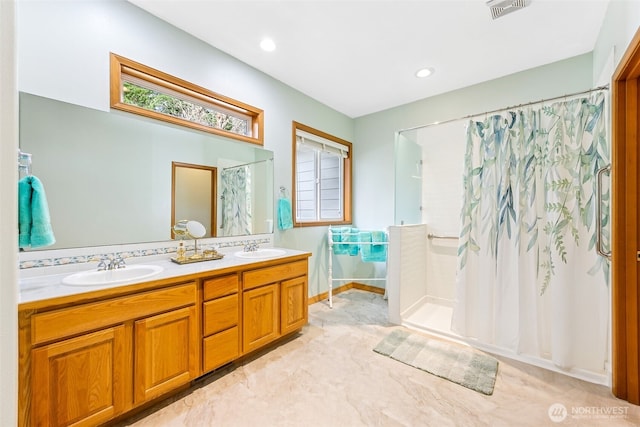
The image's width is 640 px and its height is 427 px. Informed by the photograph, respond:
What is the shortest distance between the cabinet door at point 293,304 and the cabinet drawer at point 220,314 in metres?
0.47

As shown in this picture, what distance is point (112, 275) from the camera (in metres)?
1.66

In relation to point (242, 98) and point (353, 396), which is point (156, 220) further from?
point (353, 396)

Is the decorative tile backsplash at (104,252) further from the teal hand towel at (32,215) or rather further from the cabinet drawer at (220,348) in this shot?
the cabinet drawer at (220,348)

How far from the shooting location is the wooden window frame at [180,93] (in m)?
1.82

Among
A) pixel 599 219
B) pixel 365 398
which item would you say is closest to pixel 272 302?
pixel 365 398

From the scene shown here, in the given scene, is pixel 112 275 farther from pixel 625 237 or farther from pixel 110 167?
pixel 625 237

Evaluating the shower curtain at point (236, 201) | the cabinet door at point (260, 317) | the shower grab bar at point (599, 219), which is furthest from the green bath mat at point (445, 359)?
the shower curtain at point (236, 201)

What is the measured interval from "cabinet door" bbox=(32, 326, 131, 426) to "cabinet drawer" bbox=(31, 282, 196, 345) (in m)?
0.05

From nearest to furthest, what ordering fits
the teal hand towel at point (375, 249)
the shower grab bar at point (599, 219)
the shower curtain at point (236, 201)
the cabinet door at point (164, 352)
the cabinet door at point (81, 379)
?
the cabinet door at point (81, 379) → the cabinet door at point (164, 352) → the shower grab bar at point (599, 219) → the shower curtain at point (236, 201) → the teal hand towel at point (375, 249)

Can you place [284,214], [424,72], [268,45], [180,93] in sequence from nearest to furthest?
[180,93]
[268,45]
[424,72]
[284,214]

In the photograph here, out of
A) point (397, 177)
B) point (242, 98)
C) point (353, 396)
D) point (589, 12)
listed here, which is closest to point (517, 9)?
point (589, 12)

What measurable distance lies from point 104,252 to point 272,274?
115 cm

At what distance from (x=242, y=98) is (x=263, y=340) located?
2.21 meters

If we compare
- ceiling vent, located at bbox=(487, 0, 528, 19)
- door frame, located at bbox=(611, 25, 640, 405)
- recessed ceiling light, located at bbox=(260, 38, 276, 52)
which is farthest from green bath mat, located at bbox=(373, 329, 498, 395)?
recessed ceiling light, located at bbox=(260, 38, 276, 52)
